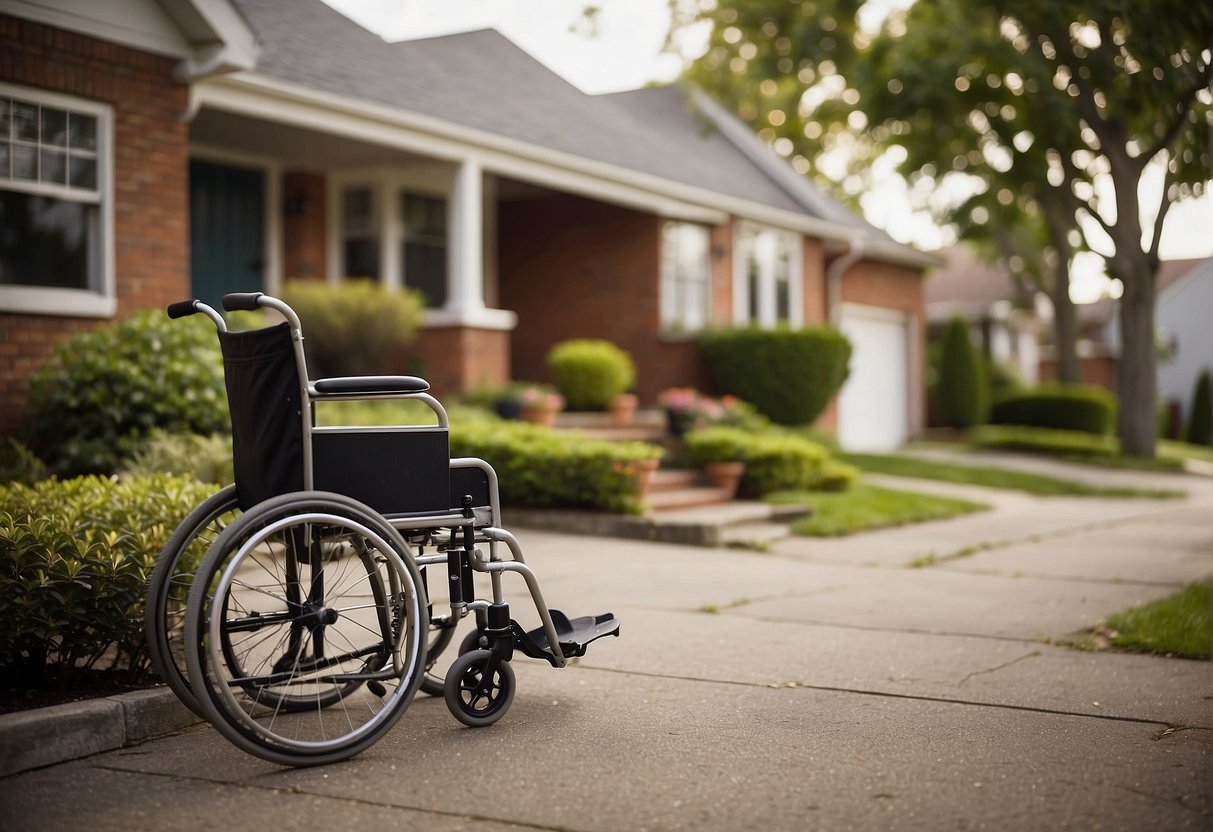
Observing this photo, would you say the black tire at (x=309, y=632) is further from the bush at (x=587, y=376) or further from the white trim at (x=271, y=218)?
the bush at (x=587, y=376)

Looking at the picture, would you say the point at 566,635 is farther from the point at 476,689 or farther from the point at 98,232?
the point at 98,232

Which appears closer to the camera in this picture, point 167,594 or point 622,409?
point 167,594

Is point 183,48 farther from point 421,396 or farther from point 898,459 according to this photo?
point 898,459

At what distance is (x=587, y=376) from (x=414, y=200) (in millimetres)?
2913

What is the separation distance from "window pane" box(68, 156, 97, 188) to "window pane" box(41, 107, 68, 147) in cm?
17

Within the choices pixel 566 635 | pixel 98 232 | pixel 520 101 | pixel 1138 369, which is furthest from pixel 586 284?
pixel 566 635

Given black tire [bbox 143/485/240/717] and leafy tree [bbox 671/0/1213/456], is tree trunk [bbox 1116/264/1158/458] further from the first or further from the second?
black tire [bbox 143/485/240/717]

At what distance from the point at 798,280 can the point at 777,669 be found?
49.7 feet

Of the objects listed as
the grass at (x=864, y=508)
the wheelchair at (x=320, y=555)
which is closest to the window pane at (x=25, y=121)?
the wheelchair at (x=320, y=555)

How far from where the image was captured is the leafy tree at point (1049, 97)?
18062mm

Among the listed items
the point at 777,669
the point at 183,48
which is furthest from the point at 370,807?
the point at 183,48

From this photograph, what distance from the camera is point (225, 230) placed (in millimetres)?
12695

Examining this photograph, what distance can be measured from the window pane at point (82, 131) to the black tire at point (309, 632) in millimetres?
6314

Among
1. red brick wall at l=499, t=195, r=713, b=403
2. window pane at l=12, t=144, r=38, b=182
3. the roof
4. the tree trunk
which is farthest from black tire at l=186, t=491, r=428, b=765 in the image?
the tree trunk
